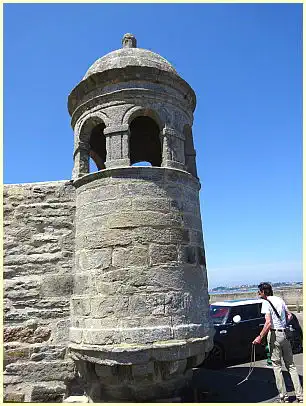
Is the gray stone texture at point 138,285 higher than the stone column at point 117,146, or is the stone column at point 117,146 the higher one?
the stone column at point 117,146

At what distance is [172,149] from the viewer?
18.2 ft

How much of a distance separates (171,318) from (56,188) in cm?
291

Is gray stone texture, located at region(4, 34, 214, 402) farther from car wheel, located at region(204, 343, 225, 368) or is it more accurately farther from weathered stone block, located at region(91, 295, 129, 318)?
car wheel, located at region(204, 343, 225, 368)

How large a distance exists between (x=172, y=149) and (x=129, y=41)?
2.37m

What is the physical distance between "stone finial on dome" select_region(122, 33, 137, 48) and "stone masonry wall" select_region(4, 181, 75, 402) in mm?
2766

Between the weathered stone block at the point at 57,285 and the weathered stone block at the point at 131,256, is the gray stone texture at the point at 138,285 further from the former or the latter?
the weathered stone block at the point at 57,285

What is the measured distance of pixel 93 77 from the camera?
18.5 feet

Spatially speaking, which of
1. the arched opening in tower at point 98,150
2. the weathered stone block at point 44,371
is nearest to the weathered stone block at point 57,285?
the weathered stone block at point 44,371

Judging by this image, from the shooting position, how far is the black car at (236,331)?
8609mm

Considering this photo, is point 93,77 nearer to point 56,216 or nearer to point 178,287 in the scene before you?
point 56,216

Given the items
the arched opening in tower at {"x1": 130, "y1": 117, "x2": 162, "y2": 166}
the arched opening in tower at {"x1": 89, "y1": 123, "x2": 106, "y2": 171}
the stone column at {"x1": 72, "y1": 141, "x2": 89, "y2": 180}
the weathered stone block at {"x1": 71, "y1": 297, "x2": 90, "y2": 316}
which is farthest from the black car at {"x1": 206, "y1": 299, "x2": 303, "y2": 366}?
the stone column at {"x1": 72, "y1": 141, "x2": 89, "y2": 180}

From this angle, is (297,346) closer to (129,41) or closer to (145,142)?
(145,142)

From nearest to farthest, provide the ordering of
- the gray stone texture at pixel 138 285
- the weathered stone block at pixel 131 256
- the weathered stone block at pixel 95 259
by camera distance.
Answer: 1. the gray stone texture at pixel 138 285
2. the weathered stone block at pixel 131 256
3. the weathered stone block at pixel 95 259

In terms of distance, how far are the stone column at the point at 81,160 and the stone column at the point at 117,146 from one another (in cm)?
71
